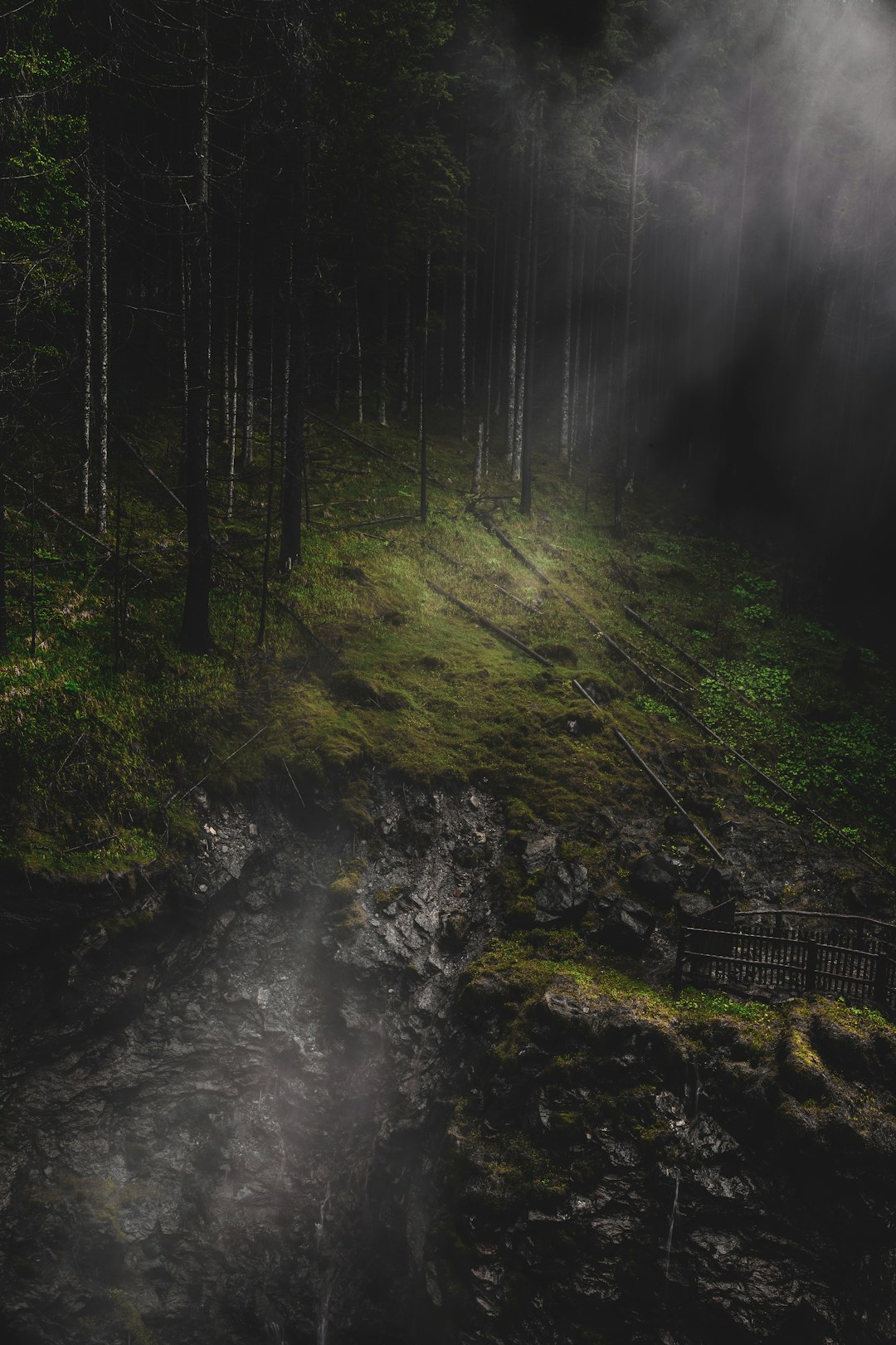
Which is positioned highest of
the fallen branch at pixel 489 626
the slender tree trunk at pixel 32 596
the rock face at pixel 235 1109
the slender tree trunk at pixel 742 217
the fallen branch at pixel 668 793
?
the slender tree trunk at pixel 742 217

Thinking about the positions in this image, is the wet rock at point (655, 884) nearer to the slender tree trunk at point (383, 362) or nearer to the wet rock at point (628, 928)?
the wet rock at point (628, 928)

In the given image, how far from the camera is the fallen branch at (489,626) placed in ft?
Result: 51.8

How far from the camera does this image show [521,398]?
27.3 m

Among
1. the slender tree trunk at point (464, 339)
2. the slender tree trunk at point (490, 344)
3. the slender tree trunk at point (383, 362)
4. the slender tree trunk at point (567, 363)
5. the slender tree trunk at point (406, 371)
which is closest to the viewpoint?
the slender tree trunk at point (383, 362)

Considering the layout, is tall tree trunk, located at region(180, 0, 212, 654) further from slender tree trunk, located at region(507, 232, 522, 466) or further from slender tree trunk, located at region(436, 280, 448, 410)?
slender tree trunk, located at region(436, 280, 448, 410)

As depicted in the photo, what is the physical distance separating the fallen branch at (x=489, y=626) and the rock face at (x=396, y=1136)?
510 cm

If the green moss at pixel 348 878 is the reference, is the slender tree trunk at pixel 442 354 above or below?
above

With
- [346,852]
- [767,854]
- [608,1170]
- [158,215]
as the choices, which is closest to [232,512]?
[158,215]

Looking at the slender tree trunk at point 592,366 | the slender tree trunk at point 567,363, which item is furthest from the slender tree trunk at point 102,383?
the slender tree trunk at point 592,366

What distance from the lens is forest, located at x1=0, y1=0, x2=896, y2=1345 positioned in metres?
8.84

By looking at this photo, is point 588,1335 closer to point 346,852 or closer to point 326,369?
point 346,852

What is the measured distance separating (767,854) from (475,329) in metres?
23.0

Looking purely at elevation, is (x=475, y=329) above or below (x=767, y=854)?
above

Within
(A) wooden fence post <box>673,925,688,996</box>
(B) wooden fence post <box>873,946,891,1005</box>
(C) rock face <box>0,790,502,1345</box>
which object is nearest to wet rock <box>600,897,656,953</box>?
(A) wooden fence post <box>673,925,688,996</box>
